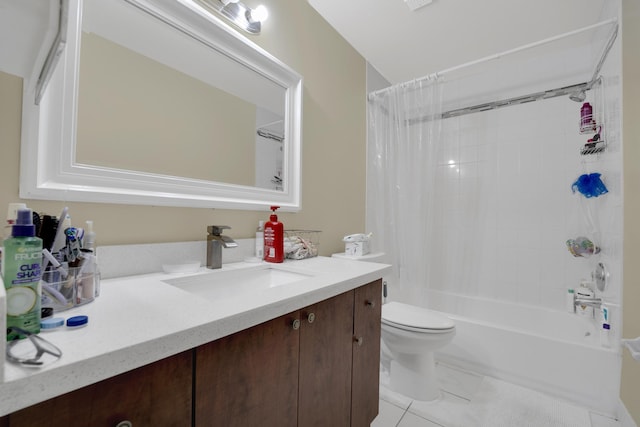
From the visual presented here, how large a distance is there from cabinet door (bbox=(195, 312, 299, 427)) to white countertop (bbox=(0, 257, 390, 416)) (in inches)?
1.8

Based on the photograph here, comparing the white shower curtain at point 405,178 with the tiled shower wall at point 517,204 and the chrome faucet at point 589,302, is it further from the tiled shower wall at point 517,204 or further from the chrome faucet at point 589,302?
the chrome faucet at point 589,302

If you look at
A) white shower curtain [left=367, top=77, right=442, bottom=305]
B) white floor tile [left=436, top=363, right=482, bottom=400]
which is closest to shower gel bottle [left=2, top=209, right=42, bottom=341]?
white shower curtain [left=367, top=77, right=442, bottom=305]

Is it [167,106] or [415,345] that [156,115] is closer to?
[167,106]

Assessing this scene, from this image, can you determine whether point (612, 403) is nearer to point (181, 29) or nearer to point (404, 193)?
point (404, 193)

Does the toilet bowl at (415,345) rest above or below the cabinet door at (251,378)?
below

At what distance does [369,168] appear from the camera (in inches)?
88.0

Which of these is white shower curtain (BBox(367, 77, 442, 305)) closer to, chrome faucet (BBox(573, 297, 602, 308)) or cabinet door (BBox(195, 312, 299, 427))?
chrome faucet (BBox(573, 297, 602, 308))

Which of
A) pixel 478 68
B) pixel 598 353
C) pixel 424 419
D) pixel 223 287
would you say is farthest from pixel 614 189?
pixel 223 287

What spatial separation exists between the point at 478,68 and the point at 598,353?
2.19 m

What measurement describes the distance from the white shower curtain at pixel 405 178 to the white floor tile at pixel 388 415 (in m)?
0.68

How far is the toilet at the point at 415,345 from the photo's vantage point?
59.4 inches

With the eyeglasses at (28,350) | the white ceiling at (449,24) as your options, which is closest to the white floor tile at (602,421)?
the eyeglasses at (28,350)

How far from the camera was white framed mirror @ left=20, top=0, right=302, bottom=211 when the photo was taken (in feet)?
2.68

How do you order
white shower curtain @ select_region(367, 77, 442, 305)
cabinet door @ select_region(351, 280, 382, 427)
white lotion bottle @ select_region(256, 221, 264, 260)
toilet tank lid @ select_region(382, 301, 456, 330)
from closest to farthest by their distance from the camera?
cabinet door @ select_region(351, 280, 382, 427) < white lotion bottle @ select_region(256, 221, 264, 260) < toilet tank lid @ select_region(382, 301, 456, 330) < white shower curtain @ select_region(367, 77, 442, 305)
